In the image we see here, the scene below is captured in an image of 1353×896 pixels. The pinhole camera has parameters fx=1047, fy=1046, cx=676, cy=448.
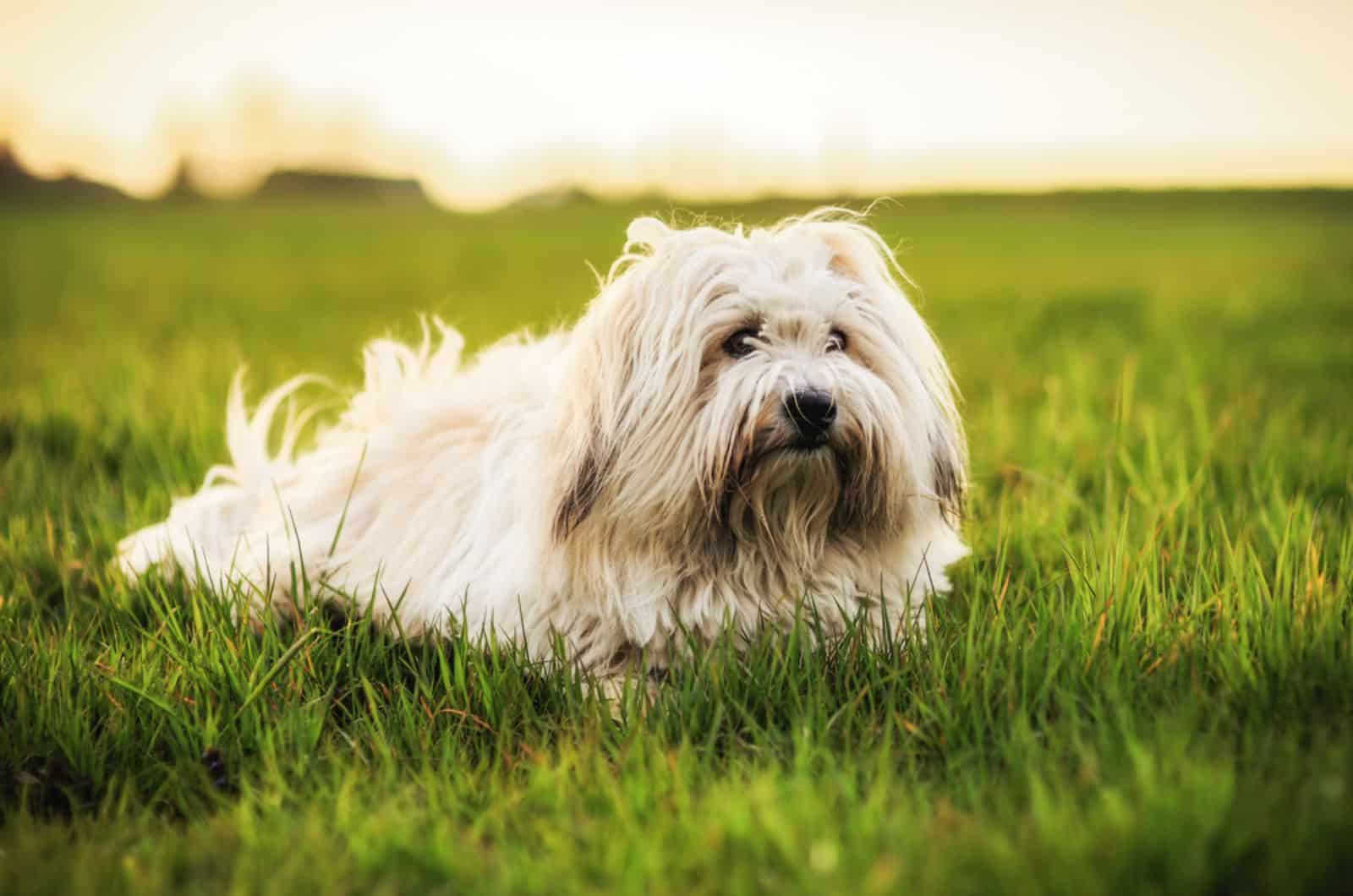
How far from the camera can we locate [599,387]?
2869mm

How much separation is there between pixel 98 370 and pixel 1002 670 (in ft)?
23.0

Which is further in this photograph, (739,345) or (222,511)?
→ (222,511)

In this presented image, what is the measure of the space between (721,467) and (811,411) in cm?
26

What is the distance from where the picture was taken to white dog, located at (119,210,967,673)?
267cm

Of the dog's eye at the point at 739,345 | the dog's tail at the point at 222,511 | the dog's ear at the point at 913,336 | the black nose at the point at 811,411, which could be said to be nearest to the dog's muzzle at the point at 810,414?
the black nose at the point at 811,411

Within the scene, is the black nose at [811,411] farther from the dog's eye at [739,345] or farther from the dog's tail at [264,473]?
the dog's tail at [264,473]

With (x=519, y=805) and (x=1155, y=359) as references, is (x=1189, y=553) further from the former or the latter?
(x=1155, y=359)

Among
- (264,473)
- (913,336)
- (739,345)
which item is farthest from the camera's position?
(264,473)

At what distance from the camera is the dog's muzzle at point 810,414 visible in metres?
2.56

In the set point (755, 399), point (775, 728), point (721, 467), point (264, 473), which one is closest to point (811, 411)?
point (755, 399)

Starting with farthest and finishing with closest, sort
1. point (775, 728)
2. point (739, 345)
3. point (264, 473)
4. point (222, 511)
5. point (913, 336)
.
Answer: point (264, 473), point (222, 511), point (913, 336), point (739, 345), point (775, 728)

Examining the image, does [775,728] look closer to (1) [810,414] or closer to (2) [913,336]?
(1) [810,414]

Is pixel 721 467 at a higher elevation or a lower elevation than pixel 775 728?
higher

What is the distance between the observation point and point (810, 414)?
2.58 metres
